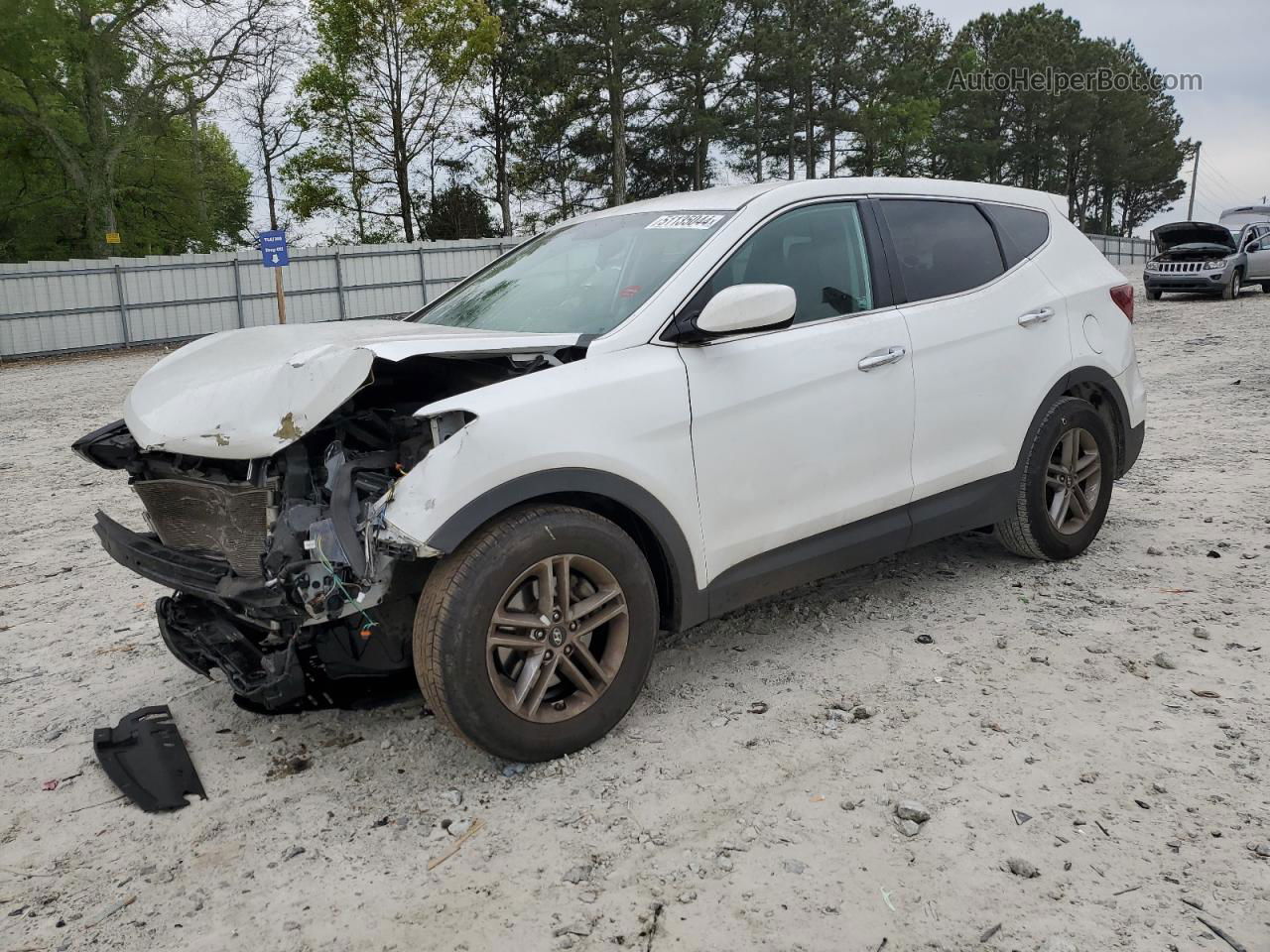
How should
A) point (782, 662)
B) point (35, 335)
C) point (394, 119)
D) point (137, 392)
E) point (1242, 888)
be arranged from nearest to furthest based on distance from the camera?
point (1242, 888) → point (137, 392) → point (782, 662) → point (35, 335) → point (394, 119)

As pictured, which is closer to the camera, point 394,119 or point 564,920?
point 564,920

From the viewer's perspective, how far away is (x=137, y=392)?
3584 mm

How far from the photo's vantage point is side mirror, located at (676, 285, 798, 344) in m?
3.34

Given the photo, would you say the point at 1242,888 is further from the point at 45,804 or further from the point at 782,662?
the point at 45,804

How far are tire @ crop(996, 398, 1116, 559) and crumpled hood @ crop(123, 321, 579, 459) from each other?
2421 millimetres

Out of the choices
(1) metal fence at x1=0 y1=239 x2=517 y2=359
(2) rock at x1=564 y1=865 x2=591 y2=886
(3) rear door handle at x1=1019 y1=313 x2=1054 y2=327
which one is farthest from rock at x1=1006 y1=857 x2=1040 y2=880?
(1) metal fence at x1=0 y1=239 x2=517 y2=359

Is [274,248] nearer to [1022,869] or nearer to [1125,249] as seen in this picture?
[1022,869]

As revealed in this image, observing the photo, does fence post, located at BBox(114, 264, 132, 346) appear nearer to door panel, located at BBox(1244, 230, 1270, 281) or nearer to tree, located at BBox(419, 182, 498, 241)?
tree, located at BBox(419, 182, 498, 241)

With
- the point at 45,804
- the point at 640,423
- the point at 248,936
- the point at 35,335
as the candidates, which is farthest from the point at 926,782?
the point at 35,335

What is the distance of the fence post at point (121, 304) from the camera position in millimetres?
22031

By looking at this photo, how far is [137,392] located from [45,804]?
1.41 meters

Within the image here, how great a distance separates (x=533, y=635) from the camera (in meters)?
3.11

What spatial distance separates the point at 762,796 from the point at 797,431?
1.31 metres

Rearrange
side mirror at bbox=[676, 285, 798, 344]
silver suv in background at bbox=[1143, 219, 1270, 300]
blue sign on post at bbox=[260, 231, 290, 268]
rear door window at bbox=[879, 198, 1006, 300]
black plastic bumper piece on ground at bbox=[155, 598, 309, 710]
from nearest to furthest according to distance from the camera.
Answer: black plastic bumper piece on ground at bbox=[155, 598, 309, 710]
side mirror at bbox=[676, 285, 798, 344]
rear door window at bbox=[879, 198, 1006, 300]
blue sign on post at bbox=[260, 231, 290, 268]
silver suv in background at bbox=[1143, 219, 1270, 300]
